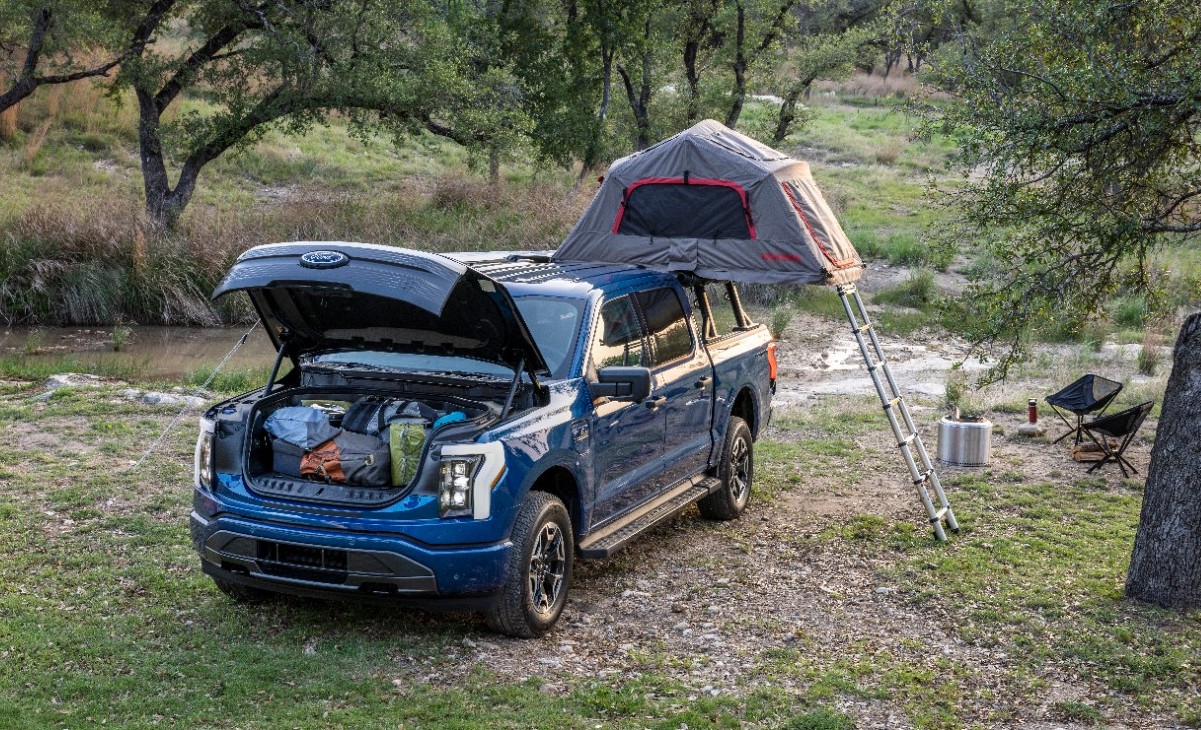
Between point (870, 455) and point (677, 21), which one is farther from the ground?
point (677, 21)

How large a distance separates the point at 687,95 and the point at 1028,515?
17.8 m

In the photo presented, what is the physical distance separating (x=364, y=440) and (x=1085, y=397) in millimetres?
7310

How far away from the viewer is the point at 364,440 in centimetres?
655

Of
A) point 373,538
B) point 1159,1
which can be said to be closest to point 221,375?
point 373,538

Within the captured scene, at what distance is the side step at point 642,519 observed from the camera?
6988 mm

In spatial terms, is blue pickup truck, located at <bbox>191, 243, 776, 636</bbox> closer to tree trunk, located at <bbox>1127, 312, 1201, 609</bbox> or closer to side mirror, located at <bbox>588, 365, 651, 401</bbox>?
side mirror, located at <bbox>588, 365, 651, 401</bbox>

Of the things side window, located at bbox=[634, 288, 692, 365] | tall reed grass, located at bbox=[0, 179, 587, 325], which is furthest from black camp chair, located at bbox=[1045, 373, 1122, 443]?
tall reed grass, located at bbox=[0, 179, 587, 325]

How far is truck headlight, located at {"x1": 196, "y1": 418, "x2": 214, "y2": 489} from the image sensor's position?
6508mm

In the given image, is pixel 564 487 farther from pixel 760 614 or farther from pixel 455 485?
pixel 760 614

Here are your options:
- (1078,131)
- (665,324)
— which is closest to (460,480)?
(665,324)

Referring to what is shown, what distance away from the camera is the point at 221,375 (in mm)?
14875

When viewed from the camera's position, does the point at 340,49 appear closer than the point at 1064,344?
No

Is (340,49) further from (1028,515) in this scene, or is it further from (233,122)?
(1028,515)

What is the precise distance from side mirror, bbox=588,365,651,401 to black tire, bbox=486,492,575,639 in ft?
2.31
